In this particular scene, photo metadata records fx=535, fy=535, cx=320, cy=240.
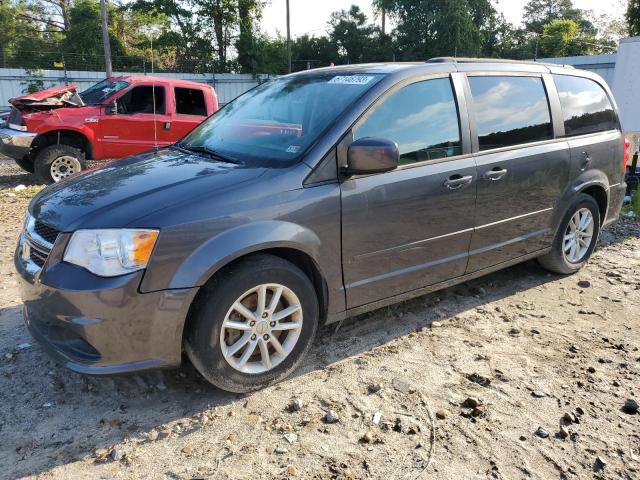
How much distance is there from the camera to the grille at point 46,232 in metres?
2.68

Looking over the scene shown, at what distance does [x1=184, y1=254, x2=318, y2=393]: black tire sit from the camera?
8.77 ft

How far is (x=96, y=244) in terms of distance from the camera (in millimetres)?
2520

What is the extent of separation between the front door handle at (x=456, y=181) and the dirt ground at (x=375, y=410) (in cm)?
101

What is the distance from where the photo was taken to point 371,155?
2965mm

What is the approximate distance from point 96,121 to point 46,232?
7.03 meters

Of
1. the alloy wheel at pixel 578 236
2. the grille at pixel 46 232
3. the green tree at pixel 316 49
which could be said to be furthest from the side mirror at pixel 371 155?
the green tree at pixel 316 49

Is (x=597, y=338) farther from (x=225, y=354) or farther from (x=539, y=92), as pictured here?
(x=225, y=354)

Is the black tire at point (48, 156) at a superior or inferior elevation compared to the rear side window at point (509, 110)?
inferior

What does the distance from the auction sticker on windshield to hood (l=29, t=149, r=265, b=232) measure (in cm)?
93

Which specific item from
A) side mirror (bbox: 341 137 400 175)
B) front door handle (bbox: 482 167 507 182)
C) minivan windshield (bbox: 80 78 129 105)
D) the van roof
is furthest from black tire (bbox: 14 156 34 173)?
front door handle (bbox: 482 167 507 182)

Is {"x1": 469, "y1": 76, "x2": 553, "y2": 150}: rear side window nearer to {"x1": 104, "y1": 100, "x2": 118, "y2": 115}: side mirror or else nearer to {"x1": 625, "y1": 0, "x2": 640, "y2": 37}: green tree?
{"x1": 104, "y1": 100, "x2": 118, "y2": 115}: side mirror

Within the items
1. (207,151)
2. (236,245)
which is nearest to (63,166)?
(207,151)

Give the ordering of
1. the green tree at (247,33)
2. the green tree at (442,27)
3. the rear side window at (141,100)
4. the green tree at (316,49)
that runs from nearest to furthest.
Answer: the rear side window at (141,100) → the green tree at (247,33) → the green tree at (442,27) → the green tree at (316,49)

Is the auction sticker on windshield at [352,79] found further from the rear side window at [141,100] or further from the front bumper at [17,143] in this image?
the front bumper at [17,143]
